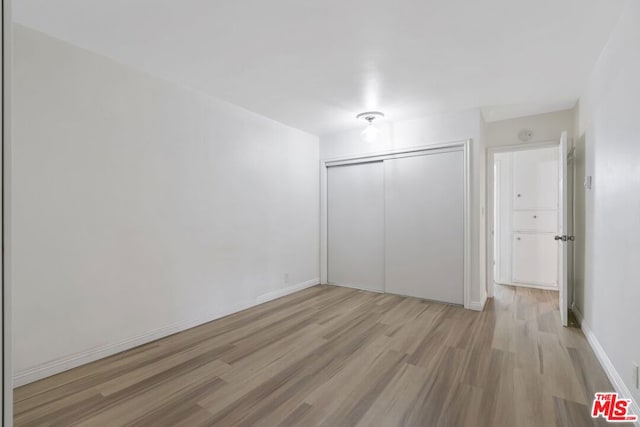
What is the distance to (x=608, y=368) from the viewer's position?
2158mm

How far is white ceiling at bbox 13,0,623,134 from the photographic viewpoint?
6.26 ft

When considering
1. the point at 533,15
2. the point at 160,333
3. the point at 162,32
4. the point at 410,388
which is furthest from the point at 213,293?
the point at 533,15

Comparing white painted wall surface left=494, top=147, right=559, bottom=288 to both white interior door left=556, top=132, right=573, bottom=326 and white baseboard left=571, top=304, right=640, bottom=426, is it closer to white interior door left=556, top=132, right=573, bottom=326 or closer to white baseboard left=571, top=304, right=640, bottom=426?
white interior door left=556, top=132, right=573, bottom=326

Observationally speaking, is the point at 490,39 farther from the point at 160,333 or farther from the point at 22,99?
the point at 160,333

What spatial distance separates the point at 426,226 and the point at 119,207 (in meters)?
3.42

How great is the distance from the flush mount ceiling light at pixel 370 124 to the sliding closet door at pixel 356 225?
1.64 feet

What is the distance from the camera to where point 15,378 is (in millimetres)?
1996

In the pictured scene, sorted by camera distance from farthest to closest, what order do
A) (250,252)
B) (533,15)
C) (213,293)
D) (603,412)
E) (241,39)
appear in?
(250,252), (213,293), (241,39), (533,15), (603,412)

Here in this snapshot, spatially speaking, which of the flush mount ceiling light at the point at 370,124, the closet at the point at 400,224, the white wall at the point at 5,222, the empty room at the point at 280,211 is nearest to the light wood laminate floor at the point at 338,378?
the empty room at the point at 280,211

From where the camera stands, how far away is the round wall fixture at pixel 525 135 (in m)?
3.90

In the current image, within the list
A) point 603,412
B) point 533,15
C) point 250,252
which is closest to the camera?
point 603,412

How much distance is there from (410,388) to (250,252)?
7.77 feet

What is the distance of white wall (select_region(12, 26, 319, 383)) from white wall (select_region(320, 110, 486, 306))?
1849 mm

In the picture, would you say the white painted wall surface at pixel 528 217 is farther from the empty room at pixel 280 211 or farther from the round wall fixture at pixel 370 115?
the round wall fixture at pixel 370 115
